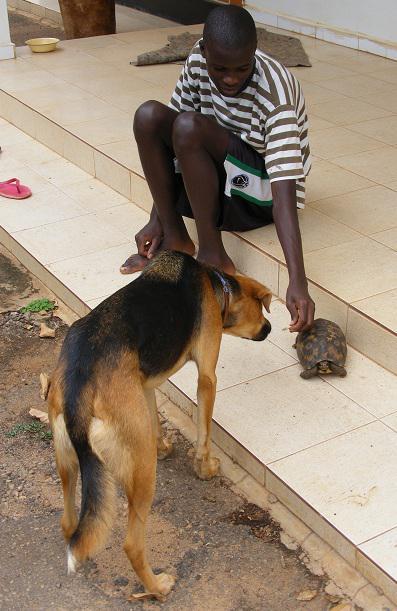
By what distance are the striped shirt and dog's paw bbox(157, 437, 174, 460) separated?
51.8 inches

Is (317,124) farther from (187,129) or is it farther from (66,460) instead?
(66,460)

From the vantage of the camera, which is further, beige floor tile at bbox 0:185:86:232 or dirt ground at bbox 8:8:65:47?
dirt ground at bbox 8:8:65:47

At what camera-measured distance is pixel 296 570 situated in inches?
122

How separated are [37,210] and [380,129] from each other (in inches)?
95.2

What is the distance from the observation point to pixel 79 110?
686 centimetres

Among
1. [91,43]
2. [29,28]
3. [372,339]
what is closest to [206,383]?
[372,339]

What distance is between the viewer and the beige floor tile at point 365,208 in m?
4.74

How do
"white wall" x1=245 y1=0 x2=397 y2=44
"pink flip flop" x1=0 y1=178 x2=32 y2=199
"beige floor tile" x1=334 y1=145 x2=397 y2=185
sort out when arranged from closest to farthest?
"beige floor tile" x1=334 y1=145 x2=397 y2=185, "pink flip flop" x1=0 y1=178 x2=32 y2=199, "white wall" x1=245 y1=0 x2=397 y2=44

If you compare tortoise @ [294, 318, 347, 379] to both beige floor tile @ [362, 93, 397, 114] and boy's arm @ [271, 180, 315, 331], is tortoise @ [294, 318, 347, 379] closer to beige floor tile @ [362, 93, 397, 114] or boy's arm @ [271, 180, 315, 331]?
boy's arm @ [271, 180, 315, 331]

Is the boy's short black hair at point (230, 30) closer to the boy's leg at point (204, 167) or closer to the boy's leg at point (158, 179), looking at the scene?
the boy's leg at point (204, 167)

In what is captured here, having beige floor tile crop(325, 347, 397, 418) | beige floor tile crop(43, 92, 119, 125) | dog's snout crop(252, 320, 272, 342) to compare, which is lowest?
beige floor tile crop(43, 92, 119, 125)

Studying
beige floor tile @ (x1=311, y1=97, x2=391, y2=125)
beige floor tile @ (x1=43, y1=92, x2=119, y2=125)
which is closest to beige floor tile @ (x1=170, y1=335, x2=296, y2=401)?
beige floor tile @ (x1=311, y1=97, x2=391, y2=125)

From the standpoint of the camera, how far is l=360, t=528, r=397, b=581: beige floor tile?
9.52 ft

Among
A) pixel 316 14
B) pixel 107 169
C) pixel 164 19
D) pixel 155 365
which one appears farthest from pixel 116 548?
pixel 164 19
